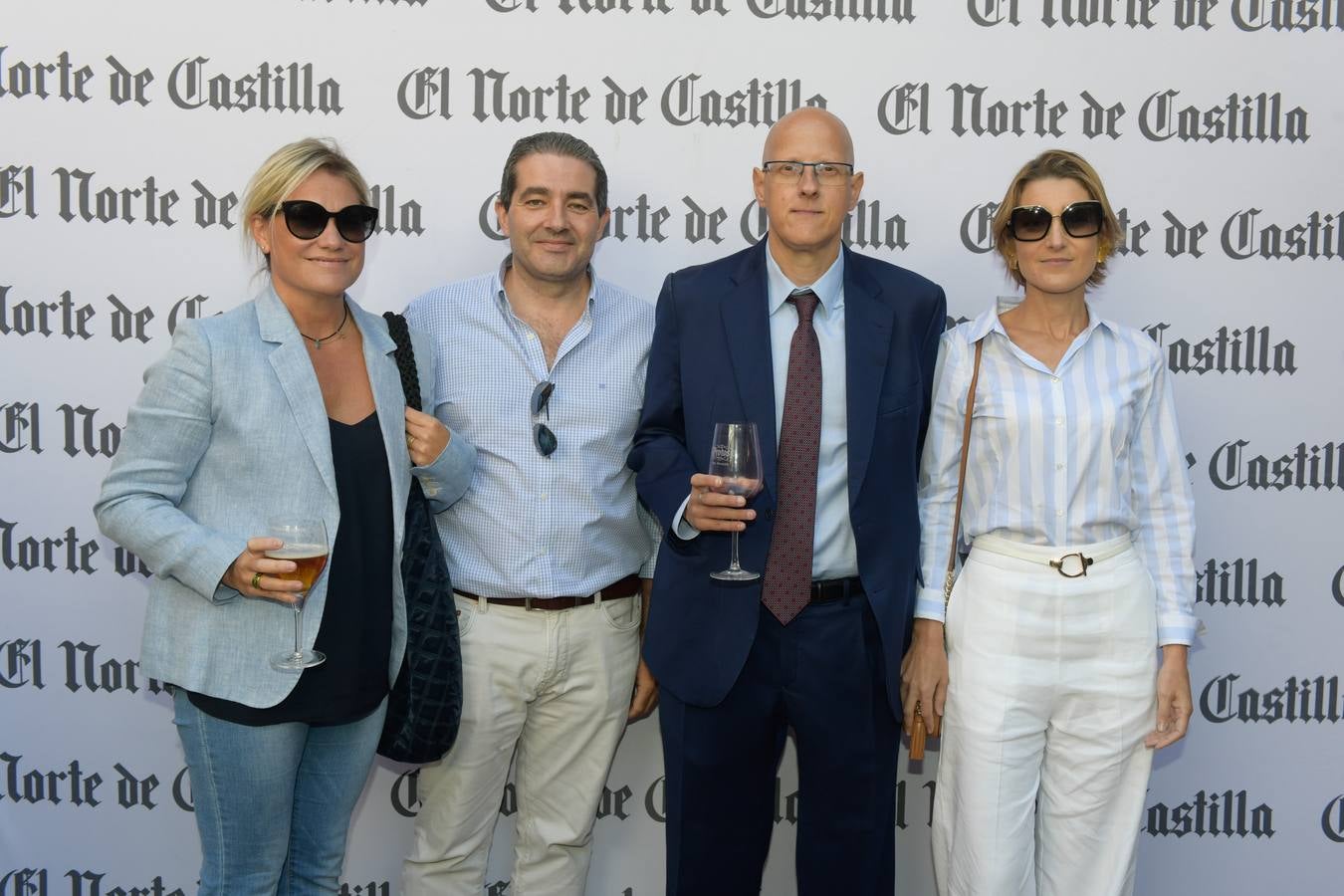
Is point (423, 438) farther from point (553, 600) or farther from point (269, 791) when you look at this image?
point (269, 791)

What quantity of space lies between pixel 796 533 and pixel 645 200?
4.52 ft

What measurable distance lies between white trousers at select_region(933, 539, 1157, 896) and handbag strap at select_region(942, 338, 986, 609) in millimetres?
50

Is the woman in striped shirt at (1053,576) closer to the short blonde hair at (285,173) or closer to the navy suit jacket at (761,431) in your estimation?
the navy suit jacket at (761,431)

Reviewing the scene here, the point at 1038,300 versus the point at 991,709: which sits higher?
the point at 1038,300

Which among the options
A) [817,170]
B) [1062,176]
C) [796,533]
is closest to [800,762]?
[796,533]

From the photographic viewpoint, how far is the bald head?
2.88m

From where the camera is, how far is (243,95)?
Result: 141 inches

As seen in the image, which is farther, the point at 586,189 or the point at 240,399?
the point at 586,189

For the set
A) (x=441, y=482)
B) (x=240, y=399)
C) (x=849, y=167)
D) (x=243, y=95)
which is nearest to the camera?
(x=240, y=399)

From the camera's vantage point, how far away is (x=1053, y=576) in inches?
108

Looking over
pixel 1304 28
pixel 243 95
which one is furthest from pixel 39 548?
pixel 1304 28

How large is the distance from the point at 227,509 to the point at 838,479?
1.44 m

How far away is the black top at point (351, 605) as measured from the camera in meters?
2.44

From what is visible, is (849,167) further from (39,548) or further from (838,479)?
(39,548)
